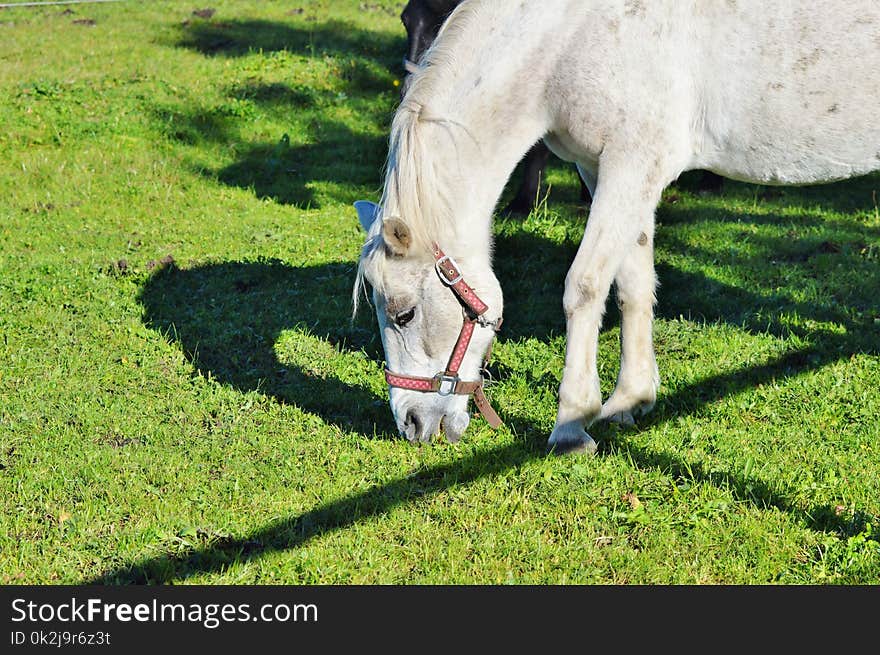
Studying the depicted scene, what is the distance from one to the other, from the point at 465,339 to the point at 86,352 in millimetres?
2509

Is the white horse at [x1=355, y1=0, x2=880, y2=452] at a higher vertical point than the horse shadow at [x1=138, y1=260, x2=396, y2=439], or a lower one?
higher

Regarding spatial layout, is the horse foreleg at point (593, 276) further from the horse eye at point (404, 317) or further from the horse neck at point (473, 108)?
the horse eye at point (404, 317)

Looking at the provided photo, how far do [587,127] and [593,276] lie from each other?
2.06 feet

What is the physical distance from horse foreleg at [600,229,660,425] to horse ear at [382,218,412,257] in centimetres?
117

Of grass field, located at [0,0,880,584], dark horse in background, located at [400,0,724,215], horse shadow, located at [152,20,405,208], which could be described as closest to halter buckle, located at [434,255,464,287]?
grass field, located at [0,0,880,584]

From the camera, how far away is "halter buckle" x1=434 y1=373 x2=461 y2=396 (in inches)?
158

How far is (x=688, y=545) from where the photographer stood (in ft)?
11.3

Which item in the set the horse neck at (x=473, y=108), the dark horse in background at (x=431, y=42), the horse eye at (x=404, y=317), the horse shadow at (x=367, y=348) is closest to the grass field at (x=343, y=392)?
the horse shadow at (x=367, y=348)

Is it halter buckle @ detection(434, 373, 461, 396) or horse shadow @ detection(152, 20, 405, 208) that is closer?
halter buckle @ detection(434, 373, 461, 396)

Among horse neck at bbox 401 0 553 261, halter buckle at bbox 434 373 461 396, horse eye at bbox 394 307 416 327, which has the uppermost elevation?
horse neck at bbox 401 0 553 261

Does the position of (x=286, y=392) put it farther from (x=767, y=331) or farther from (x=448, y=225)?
(x=767, y=331)

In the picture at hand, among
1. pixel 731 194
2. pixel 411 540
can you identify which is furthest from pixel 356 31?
pixel 411 540

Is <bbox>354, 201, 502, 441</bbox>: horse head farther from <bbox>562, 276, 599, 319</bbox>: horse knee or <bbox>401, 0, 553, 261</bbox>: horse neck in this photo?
<bbox>562, 276, 599, 319</bbox>: horse knee

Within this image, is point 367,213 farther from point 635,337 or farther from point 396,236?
point 635,337
